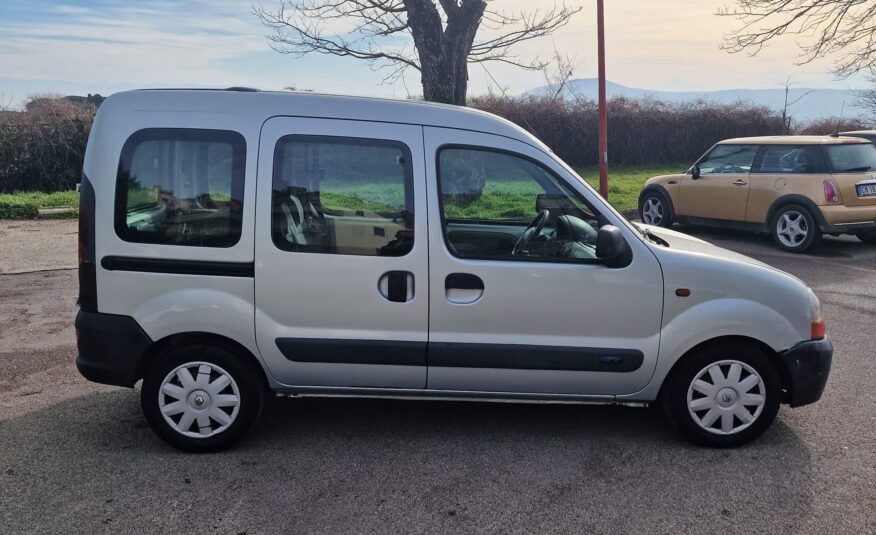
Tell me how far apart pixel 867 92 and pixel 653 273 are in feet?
114

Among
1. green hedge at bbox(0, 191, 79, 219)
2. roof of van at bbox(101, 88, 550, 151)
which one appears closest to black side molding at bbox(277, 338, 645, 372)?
roof of van at bbox(101, 88, 550, 151)

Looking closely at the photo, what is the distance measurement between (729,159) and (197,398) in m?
10.1

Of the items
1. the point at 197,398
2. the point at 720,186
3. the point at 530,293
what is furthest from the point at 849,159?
the point at 197,398

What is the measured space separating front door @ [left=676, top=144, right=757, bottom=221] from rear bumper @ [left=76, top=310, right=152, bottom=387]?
9965mm

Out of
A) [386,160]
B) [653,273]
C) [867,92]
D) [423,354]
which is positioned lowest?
[423,354]

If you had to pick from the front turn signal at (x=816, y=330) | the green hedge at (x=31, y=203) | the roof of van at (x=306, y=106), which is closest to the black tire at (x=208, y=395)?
the roof of van at (x=306, y=106)

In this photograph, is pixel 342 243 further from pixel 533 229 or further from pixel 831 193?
pixel 831 193

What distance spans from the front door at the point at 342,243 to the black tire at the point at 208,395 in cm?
18

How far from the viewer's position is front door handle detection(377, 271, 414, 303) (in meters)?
4.11

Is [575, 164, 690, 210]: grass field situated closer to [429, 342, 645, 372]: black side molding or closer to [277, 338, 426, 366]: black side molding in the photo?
[429, 342, 645, 372]: black side molding

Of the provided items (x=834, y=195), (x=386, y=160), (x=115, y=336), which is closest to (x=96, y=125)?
(x=115, y=336)

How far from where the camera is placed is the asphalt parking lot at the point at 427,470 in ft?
11.5

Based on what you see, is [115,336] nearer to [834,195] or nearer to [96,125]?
[96,125]

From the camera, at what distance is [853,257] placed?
35.0 feet
